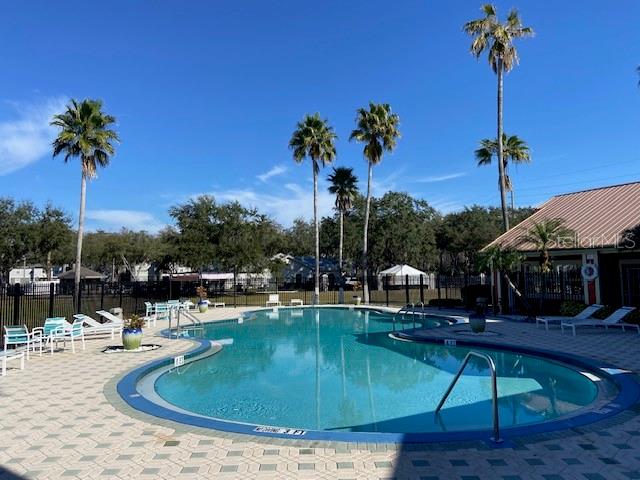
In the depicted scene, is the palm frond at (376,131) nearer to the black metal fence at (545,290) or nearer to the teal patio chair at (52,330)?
the black metal fence at (545,290)

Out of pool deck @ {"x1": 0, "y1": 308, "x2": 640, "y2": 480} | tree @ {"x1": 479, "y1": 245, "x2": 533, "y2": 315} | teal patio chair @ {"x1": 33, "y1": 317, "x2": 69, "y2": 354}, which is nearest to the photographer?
pool deck @ {"x1": 0, "y1": 308, "x2": 640, "y2": 480}

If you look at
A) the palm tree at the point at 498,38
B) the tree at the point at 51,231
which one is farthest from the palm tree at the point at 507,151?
the tree at the point at 51,231

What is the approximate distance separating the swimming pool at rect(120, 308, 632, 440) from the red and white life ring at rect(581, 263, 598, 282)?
7224 millimetres

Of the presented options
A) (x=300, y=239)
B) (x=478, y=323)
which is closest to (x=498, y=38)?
(x=478, y=323)

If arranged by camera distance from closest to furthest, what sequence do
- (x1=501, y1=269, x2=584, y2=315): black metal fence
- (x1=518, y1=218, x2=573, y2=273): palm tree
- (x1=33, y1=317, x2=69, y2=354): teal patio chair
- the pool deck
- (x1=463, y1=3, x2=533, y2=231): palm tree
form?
1. the pool deck
2. (x1=33, y1=317, x2=69, y2=354): teal patio chair
3. (x1=518, y1=218, x2=573, y2=273): palm tree
4. (x1=501, y1=269, x2=584, y2=315): black metal fence
5. (x1=463, y1=3, x2=533, y2=231): palm tree

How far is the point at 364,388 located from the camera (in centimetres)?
979

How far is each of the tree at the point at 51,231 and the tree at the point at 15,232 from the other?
0.56 m

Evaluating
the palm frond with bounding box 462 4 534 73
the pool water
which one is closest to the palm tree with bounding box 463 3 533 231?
the palm frond with bounding box 462 4 534 73

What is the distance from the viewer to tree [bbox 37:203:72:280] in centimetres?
3916

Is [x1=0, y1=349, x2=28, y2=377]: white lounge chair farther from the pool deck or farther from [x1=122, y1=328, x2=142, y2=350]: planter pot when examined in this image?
the pool deck

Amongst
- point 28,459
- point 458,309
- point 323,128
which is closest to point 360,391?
point 28,459

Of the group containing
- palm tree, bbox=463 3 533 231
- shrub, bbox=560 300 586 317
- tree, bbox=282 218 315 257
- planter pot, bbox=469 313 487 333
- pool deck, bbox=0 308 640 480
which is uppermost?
palm tree, bbox=463 3 533 231

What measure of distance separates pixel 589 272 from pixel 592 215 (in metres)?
3.23

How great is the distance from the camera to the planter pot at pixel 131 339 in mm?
12523
